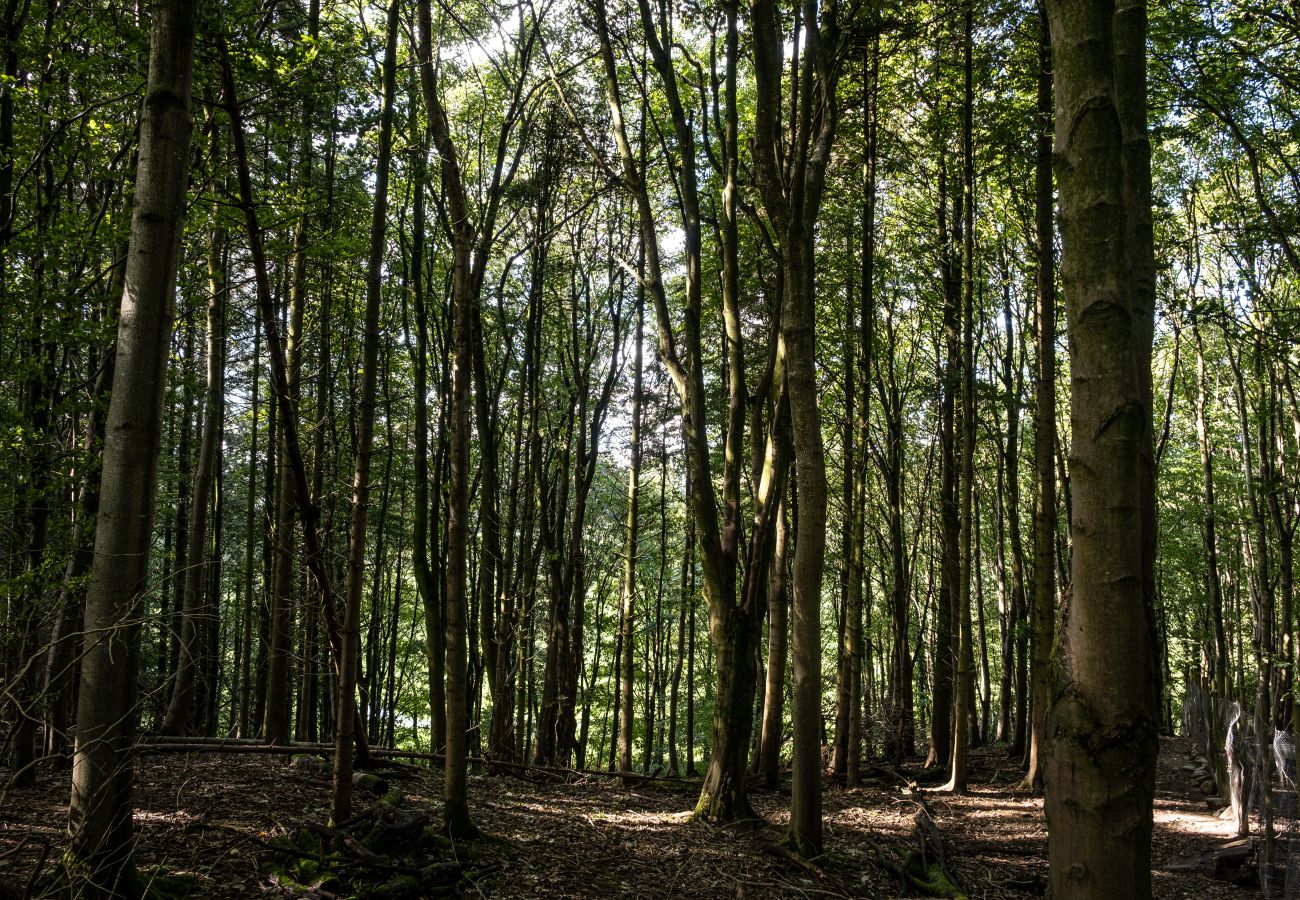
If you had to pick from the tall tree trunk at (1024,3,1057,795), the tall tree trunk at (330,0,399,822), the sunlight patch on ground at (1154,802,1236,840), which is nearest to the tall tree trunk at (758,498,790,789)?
the tall tree trunk at (1024,3,1057,795)

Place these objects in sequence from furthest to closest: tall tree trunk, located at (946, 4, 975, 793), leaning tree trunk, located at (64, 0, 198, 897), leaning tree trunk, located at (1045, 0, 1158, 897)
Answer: tall tree trunk, located at (946, 4, 975, 793) < leaning tree trunk, located at (64, 0, 198, 897) < leaning tree trunk, located at (1045, 0, 1158, 897)

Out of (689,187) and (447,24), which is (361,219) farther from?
(689,187)

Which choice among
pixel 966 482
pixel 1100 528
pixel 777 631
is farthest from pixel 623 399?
pixel 1100 528

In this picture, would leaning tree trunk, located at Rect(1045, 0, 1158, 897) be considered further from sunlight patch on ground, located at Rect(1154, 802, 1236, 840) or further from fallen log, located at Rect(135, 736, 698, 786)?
sunlight patch on ground, located at Rect(1154, 802, 1236, 840)

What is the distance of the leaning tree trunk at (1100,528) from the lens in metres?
1.70

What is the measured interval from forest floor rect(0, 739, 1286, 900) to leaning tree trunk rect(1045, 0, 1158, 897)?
409 centimetres

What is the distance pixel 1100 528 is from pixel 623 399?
15793 mm

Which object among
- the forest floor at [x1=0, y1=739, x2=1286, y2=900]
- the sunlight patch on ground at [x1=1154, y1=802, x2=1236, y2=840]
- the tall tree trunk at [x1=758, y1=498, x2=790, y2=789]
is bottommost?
the sunlight patch on ground at [x1=1154, y1=802, x2=1236, y2=840]

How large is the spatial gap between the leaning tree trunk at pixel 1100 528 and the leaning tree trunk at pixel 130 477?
3543mm

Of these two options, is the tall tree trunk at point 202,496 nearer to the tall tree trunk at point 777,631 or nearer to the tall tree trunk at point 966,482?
the tall tree trunk at point 777,631

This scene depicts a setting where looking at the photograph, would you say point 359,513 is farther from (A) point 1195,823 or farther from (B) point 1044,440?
(A) point 1195,823

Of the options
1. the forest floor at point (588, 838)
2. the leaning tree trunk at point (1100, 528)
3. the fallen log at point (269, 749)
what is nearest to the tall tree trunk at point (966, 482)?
the forest floor at point (588, 838)

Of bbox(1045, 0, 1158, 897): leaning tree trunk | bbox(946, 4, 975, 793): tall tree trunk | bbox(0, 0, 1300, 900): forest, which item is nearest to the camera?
bbox(1045, 0, 1158, 897): leaning tree trunk

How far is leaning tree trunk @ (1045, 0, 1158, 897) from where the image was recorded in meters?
1.70
